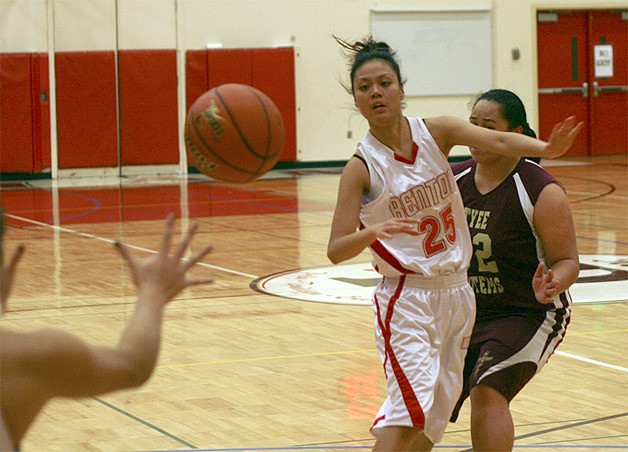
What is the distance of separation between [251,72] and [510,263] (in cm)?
1615

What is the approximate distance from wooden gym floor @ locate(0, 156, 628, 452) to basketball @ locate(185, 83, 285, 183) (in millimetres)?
1197

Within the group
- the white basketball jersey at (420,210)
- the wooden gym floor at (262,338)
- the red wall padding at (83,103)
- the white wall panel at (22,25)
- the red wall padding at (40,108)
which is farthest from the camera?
the red wall padding at (83,103)

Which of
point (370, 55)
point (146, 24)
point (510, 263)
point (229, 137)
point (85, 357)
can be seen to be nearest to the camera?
point (85, 357)

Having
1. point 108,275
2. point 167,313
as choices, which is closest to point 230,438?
point 167,313

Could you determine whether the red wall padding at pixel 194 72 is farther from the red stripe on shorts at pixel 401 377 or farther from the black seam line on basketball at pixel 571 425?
the red stripe on shorts at pixel 401 377

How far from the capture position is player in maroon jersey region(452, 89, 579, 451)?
3.97 meters

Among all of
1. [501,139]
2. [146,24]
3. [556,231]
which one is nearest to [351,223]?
[501,139]

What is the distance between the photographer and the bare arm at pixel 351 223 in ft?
11.8

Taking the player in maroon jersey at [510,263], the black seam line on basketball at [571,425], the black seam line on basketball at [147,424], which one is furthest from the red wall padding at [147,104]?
the player in maroon jersey at [510,263]

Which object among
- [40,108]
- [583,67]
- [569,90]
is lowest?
[40,108]

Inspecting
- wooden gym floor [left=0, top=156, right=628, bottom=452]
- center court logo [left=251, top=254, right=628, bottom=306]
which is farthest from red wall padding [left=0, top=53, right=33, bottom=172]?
center court logo [left=251, top=254, right=628, bottom=306]

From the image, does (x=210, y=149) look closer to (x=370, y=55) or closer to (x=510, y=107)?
(x=370, y=55)

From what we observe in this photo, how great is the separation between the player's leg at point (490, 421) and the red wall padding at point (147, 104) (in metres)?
16.1

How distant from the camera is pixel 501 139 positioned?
12.5 feet
